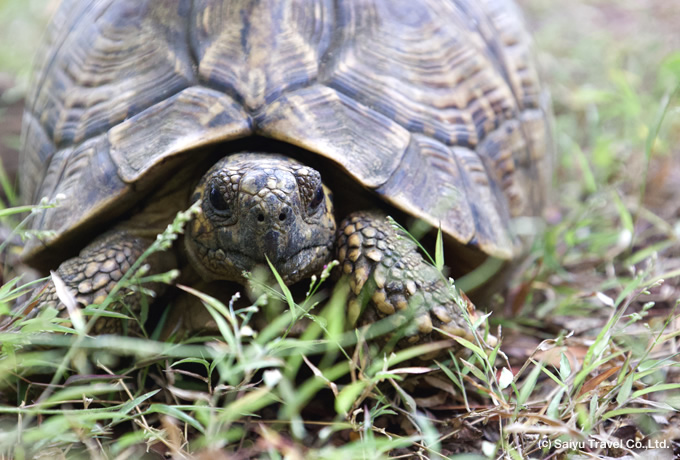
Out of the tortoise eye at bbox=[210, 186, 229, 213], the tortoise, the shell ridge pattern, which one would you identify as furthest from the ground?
the shell ridge pattern

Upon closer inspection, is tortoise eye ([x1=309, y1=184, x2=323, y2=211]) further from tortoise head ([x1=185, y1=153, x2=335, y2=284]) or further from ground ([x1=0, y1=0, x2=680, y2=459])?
ground ([x1=0, y1=0, x2=680, y2=459])

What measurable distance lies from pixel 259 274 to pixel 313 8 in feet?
3.55

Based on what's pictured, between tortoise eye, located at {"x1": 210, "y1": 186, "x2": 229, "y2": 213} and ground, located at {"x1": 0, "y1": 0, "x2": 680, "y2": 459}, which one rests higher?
tortoise eye, located at {"x1": 210, "y1": 186, "x2": 229, "y2": 213}

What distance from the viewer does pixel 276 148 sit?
2.36 metres

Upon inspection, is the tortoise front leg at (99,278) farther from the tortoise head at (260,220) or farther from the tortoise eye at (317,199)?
the tortoise eye at (317,199)

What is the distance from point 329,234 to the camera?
227 centimetres

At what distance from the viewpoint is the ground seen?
1652 mm

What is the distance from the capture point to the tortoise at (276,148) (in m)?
2.13

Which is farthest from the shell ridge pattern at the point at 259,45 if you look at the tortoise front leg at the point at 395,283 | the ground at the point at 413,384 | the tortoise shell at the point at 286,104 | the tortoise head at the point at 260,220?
the ground at the point at 413,384

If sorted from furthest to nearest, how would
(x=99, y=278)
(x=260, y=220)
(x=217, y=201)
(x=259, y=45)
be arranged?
1. (x=259, y=45)
2. (x=99, y=278)
3. (x=217, y=201)
4. (x=260, y=220)

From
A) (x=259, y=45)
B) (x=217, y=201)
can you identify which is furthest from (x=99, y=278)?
(x=259, y=45)

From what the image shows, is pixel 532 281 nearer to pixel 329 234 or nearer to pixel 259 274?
pixel 329 234

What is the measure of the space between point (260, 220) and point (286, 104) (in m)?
0.49

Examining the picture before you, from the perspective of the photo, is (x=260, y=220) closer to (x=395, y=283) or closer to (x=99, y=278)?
(x=395, y=283)
